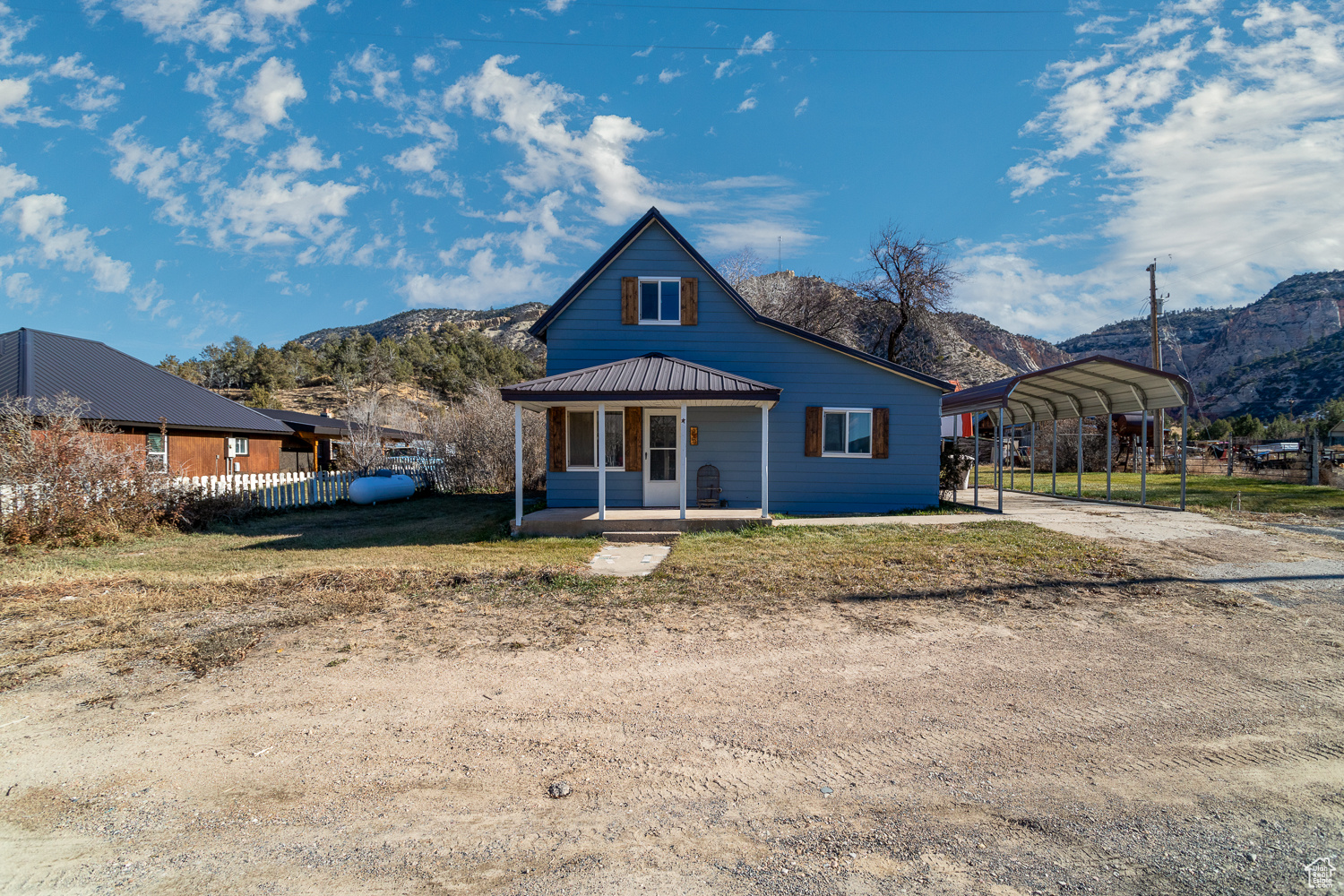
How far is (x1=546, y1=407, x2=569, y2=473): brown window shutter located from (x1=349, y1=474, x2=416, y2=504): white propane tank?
7.65 metres

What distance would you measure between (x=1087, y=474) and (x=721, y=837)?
27.7 metres

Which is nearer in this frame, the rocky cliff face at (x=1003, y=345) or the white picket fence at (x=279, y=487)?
the white picket fence at (x=279, y=487)

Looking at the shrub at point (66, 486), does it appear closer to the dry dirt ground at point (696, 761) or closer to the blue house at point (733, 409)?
the blue house at point (733, 409)

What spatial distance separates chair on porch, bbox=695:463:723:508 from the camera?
13805 mm

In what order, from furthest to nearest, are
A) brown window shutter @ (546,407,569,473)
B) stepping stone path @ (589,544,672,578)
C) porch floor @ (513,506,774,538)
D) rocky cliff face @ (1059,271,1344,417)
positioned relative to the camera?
A: 1. rocky cliff face @ (1059,271,1344,417)
2. brown window shutter @ (546,407,569,473)
3. porch floor @ (513,506,774,538)
4. stepping stone path @ (589,544,672,578)

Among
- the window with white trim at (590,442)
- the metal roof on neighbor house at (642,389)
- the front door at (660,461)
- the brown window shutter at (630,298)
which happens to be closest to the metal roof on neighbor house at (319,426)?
the window with white trim at (590,442)

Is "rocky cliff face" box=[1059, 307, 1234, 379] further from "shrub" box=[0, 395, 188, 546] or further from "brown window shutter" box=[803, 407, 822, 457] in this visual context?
"shrub" box=[0, 395, 188, 546]

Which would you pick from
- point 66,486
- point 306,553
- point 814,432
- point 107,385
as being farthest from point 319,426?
point 814,432

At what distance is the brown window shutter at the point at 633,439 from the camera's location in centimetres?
1348

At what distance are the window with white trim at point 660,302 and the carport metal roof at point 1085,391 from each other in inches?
283

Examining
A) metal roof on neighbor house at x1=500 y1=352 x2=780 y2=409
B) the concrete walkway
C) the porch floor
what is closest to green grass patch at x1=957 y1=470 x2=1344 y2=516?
the concrete walkway

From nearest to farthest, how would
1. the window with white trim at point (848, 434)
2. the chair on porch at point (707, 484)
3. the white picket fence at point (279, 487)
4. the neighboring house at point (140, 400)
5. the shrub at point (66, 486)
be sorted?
the shrub at point (66, 486)
the chair on porch at point (707, 484)
the window with white trim at point (848, 434)
the white picket fence at point (279, 487)
the neighboring house at point (140, 400)

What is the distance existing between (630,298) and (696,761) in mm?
11527

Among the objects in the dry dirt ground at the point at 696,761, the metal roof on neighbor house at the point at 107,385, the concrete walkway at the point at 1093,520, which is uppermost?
the metal roof on neighbor house at the point at 107,385
